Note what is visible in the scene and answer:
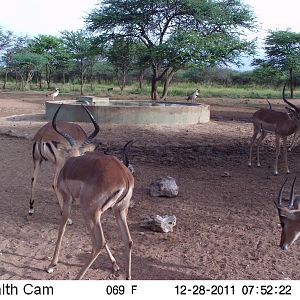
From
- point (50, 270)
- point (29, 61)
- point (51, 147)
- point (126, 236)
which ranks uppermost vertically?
point (29, 61)

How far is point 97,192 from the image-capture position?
3967 mm

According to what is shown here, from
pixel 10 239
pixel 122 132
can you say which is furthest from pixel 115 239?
pixel 122 132

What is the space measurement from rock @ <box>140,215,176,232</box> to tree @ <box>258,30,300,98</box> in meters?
30.0

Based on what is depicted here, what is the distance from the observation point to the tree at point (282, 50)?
110 feet

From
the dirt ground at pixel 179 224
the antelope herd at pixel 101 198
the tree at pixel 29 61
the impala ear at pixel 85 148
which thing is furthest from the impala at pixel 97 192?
the tree at pixel 29 61

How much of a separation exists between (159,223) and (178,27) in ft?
68.3

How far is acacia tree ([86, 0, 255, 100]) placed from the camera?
23.1 metres

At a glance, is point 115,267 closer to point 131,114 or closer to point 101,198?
point 101,198

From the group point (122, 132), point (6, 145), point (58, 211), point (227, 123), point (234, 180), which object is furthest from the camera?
point (227, 123)

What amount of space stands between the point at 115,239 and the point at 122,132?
769 cm

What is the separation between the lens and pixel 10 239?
201 inches

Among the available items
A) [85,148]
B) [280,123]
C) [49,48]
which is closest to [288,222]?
[85,148]

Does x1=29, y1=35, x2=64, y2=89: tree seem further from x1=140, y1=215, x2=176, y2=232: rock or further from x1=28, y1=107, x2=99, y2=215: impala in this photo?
x1=140, y1=215, x2=176, y2=232: rock
